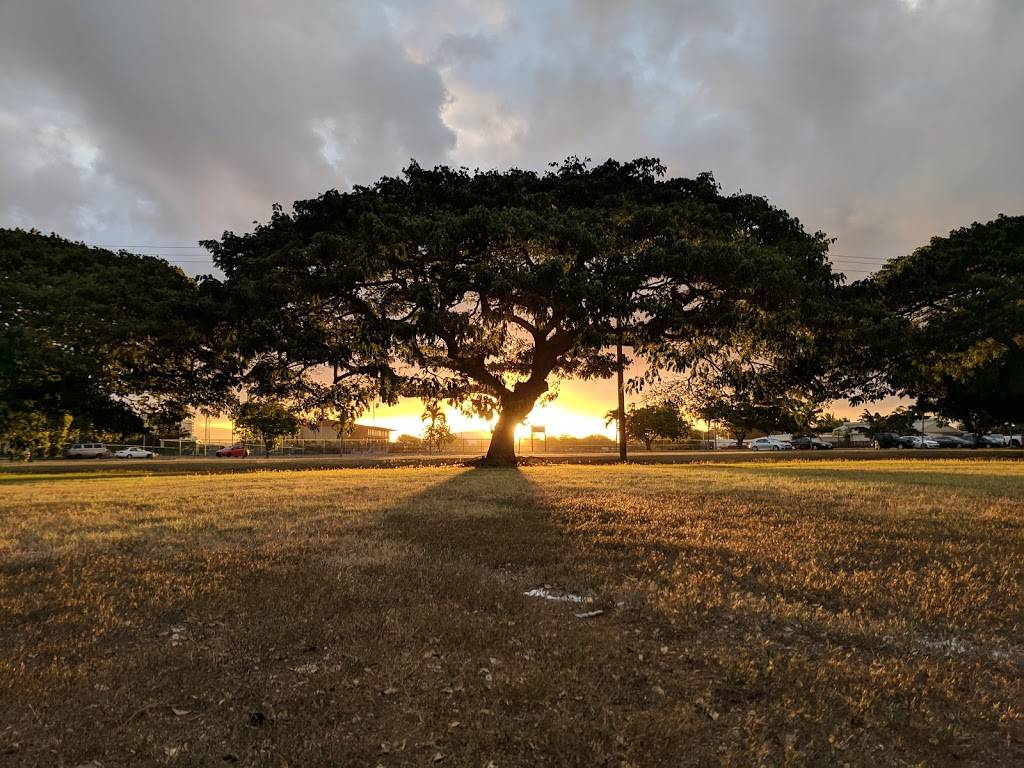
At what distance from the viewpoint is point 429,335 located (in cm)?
1883

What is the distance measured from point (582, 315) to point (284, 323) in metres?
→ 9.94

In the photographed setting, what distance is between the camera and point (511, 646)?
4082mm

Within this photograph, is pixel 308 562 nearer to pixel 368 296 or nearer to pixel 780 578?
pixel 780 578

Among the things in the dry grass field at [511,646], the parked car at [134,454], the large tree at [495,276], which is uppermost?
the large tree at [495,276]

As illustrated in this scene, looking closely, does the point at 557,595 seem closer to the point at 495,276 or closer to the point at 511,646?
the point at 511,646

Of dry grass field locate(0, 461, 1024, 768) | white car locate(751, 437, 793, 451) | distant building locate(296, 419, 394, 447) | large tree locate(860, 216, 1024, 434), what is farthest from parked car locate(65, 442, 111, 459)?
white car locate(751, 437, 793, 451)

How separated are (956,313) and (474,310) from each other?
70.0ft

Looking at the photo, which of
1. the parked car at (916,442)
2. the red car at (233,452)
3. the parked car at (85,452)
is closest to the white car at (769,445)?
the parked car at (916,442)

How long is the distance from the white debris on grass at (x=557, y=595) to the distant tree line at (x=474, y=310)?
13168 millimetres

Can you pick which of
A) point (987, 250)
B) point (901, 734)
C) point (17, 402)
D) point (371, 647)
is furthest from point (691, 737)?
point (987, 250)

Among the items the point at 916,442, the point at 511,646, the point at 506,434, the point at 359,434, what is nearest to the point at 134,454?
the point at 359,434

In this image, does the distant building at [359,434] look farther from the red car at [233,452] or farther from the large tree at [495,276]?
the large tree at [495,276]

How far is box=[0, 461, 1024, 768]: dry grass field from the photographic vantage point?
300 centimetres

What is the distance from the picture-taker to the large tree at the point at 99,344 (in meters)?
21.2
